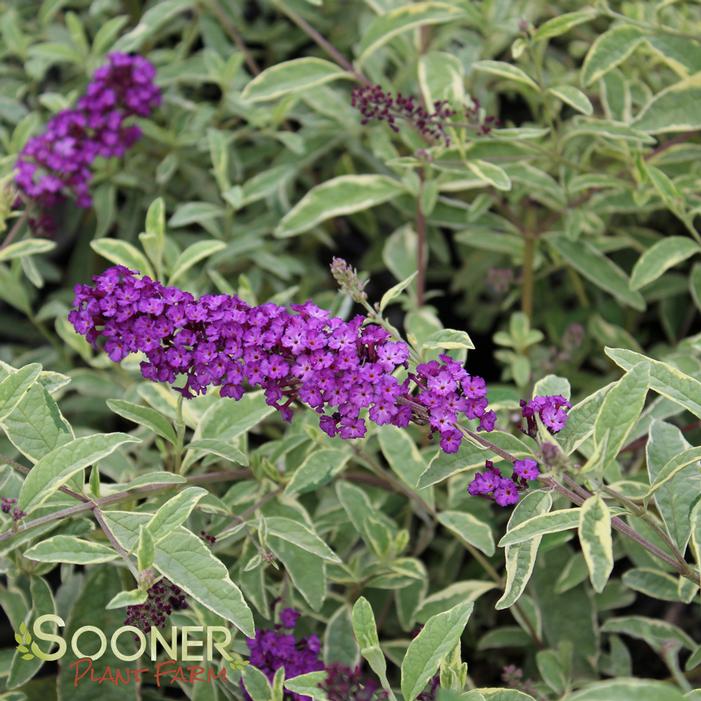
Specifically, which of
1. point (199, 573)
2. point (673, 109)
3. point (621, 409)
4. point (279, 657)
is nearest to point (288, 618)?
point (279, 657)

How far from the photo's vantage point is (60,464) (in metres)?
1.46

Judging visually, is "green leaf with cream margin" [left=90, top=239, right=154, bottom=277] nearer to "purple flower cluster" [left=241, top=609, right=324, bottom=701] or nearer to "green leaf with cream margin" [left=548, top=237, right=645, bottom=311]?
"purple flower cluster" [left=241, top=609, right=324, bottom=701]

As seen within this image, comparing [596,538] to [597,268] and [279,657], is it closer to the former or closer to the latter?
[279,657]

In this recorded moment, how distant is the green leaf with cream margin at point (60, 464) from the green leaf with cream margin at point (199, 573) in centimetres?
14

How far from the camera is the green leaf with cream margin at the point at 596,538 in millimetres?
1224

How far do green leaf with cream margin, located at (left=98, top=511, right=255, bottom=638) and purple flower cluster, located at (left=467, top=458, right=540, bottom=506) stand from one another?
0.40 metres

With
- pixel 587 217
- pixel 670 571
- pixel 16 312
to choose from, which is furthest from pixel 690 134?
pixel 16 312

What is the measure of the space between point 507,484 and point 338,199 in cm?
107

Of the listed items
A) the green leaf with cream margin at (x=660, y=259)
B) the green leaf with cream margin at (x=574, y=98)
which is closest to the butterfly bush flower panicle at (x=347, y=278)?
the green leaf with cream margin at (x=574, y=98)

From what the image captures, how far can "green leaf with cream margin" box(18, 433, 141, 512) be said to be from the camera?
1.44 metres

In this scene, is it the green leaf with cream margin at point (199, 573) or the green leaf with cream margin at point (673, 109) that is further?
the green leaf with cream margin at point (673, 109)

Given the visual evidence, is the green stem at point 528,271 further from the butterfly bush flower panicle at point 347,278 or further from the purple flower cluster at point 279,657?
the purple flower cluster at point 279,657

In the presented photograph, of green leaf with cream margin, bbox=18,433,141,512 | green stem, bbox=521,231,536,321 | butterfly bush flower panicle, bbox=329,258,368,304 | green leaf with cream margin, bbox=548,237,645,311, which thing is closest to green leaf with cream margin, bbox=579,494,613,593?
butterfly bush flower panicle, bbox=329,258,368,304

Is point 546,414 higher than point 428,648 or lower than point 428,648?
higher
